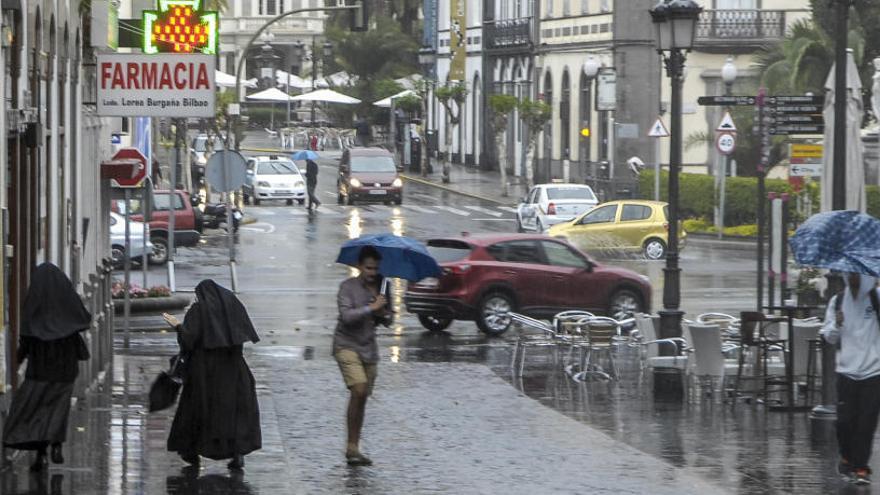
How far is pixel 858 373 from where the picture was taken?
44.4 ft

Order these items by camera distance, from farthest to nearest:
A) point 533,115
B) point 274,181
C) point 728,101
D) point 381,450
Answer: point 533,115
point 274,181
point 728,101
point 381,450

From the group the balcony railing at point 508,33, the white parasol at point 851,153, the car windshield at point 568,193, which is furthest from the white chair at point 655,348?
the balcony railing at point 508,33

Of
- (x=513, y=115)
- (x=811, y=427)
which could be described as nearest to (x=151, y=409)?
(x=811, y=427)

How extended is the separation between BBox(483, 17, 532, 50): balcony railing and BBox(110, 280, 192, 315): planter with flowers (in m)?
42.4

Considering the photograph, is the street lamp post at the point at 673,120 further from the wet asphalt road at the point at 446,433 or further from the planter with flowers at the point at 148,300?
the planter with flowers at the point at 148,300

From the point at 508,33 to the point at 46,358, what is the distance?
61536 millimetres

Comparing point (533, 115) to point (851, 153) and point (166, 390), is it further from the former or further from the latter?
point (166, 390)

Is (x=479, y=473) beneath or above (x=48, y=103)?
beneath

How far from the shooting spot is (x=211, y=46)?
89.6 feet

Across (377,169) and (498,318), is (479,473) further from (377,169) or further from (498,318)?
(377,169)

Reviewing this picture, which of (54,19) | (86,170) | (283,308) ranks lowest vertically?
(283,308)

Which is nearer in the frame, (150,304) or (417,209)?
(150,304)

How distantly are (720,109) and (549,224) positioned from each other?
14301mm

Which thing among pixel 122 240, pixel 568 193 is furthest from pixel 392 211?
pixel 122 240
